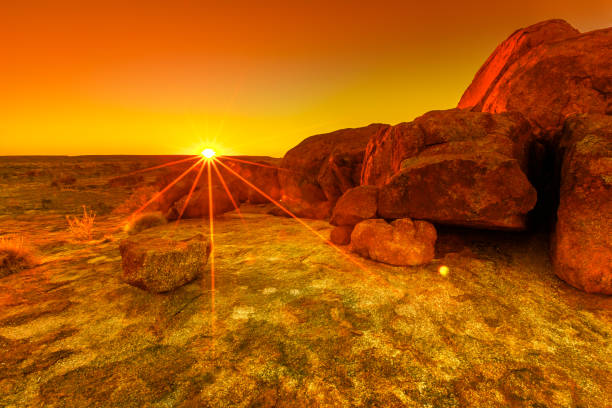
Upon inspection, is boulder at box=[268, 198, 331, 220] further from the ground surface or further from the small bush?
the ground surface

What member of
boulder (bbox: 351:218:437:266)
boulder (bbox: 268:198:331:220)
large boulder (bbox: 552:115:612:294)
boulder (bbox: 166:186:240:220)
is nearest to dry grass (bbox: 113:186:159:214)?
boulder (bbox: 166:186:240:220)

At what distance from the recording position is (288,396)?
200 cm

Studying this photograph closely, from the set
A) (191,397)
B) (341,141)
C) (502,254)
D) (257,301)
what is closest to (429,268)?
(502,254)

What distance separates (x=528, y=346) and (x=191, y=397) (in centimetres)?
325

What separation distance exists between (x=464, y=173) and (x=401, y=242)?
1.59 meters

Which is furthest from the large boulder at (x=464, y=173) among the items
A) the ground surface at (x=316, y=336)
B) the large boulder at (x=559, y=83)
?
the large boulder at (x=559, y=83)

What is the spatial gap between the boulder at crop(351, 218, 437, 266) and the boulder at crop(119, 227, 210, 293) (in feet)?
9.94

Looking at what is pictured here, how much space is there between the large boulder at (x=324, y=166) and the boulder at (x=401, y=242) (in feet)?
14.9

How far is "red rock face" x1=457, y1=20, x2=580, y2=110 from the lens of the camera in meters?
7.21

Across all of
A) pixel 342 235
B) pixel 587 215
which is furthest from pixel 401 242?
pixel 587 215

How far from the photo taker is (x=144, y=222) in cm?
802

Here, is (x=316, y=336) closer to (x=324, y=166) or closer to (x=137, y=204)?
(x=324, y=166)

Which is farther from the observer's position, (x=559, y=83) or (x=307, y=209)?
(x=307, y=209)

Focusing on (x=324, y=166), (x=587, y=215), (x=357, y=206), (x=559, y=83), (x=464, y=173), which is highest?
(x=559, y=83)
